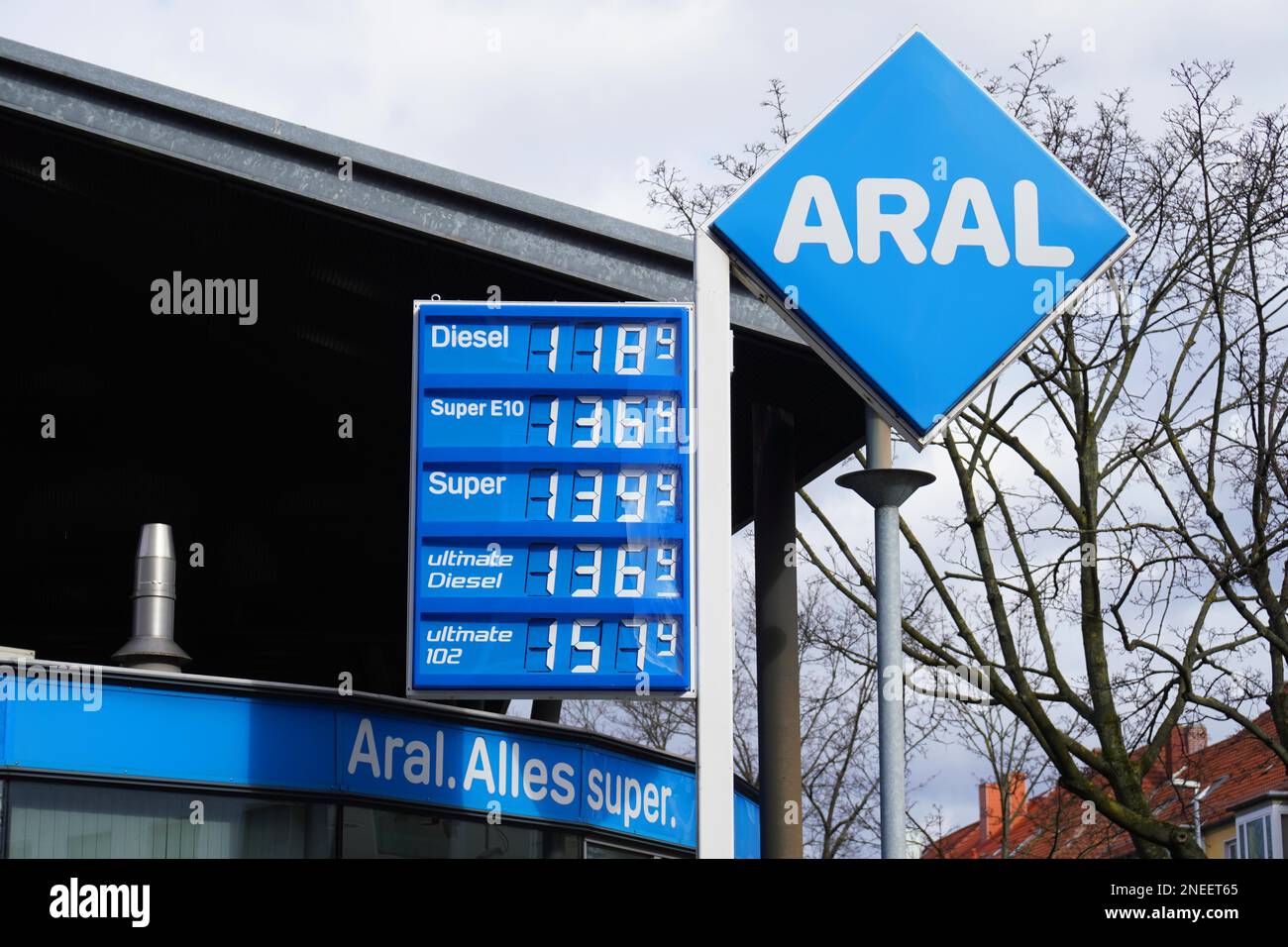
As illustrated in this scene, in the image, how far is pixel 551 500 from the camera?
9.46 meters

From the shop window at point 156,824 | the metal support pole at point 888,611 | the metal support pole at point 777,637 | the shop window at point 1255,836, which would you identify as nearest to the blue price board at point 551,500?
the shop window at point 156,824

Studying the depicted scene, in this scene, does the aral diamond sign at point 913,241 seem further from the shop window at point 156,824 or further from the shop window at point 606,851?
the shop window at point 606,851

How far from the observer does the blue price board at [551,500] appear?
29.9ft

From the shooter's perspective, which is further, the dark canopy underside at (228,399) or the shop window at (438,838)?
the dark canopy underside at (228,399)

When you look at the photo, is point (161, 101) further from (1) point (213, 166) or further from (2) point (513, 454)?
(2) point (513, 454)

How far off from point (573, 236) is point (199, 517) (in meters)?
8.37

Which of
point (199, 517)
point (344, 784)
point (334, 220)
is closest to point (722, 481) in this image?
point (344, 784)

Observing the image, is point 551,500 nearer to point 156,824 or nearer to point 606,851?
point 156,824

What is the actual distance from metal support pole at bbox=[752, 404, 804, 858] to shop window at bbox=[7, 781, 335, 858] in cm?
353

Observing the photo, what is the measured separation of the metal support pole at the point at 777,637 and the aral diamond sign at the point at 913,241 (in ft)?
21.5

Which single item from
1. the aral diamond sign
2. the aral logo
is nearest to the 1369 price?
the aral diamond sign

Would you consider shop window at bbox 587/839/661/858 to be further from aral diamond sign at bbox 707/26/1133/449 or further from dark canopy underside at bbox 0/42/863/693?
aral diamond sign at bbox 707/26/1133/449

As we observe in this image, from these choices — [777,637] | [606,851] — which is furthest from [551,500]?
[777,637]

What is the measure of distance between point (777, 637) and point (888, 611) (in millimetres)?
7348
